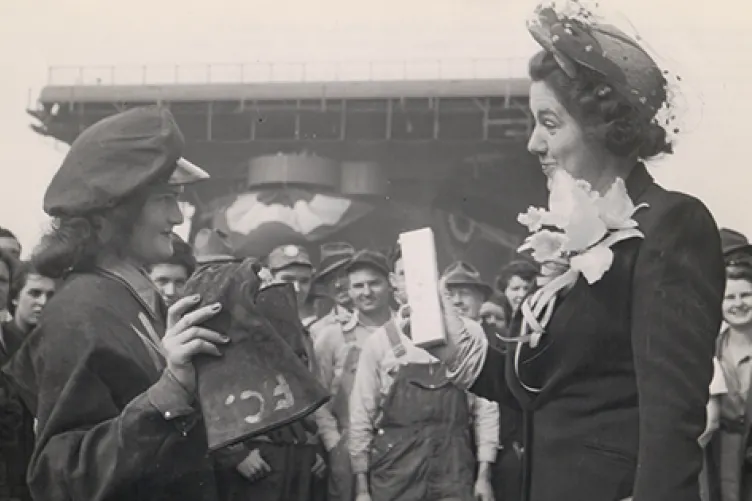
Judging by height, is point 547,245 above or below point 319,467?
above

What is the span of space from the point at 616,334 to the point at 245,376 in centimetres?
60

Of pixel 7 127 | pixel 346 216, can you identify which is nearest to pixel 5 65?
pixel 7 127

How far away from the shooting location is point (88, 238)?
1839mm

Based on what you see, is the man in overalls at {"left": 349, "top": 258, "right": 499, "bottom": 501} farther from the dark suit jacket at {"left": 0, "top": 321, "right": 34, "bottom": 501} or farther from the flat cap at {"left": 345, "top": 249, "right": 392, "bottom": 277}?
the dark suit jacket at {"left": 0, "top": 321, "right": 34, "bottom": 501}

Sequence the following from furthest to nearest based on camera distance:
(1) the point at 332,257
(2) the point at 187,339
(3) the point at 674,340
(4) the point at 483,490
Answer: (1) the point at 332,257, (4) the point at 483,490, (2) the point at 187,339, (3) the point at 674,340

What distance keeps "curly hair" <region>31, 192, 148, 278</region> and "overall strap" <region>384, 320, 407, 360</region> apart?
60cm

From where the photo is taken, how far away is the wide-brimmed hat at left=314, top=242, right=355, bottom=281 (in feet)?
7.41

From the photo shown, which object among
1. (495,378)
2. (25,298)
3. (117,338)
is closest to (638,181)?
(495,378)

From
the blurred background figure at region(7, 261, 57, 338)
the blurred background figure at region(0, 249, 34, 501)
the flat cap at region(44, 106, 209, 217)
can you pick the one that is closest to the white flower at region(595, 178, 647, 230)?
the flat cap at region(44, 106, 209, 217)

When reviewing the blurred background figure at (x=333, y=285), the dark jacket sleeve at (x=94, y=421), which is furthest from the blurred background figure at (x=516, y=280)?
the dark jacket sleeve at (x=94, y=421)

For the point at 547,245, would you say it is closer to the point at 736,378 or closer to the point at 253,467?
the point at 736,378

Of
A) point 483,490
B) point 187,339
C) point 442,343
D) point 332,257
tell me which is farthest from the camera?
point 332,257

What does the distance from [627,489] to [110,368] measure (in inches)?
33.5

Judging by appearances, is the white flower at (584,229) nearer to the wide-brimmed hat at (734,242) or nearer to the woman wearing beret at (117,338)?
the wide-brimmed hat at (734,242)
